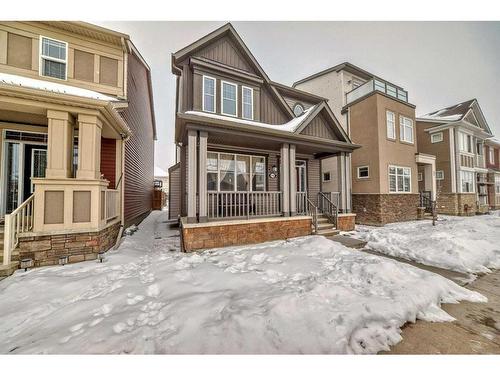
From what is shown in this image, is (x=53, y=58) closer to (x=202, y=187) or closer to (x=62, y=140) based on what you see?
(x=62, y=140)

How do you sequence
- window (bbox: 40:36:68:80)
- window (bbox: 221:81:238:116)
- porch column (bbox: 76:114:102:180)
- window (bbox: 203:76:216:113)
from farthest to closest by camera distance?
window (bbox: 221:81:238:116) < window (bbox: 203:76:216:113) < window (bbox: 40:36:68:80) < porch column (bbox: 76:114:102:180)

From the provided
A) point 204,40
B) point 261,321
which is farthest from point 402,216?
point 204,40

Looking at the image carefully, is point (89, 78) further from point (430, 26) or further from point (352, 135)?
point (352, 135)

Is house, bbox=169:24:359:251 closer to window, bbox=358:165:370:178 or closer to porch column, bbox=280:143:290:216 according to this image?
porch column, bbox=280:143:290:216

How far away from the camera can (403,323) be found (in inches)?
95.8

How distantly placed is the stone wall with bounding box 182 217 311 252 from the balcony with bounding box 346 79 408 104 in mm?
9790

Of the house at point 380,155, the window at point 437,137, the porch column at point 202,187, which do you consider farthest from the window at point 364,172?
the porch column at point 202,187

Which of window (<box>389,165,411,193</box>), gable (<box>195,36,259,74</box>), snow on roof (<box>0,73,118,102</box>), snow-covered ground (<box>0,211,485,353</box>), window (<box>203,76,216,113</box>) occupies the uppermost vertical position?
gable (<box>195,36,259,74</box>)

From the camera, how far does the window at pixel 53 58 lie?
21.0 ft

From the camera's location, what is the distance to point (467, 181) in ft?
52.2

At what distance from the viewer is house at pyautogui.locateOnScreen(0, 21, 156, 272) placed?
426 cm

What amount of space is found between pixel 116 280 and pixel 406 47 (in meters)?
10.7

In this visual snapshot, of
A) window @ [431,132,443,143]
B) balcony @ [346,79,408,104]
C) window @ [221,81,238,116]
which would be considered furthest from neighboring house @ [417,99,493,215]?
window @ [221,81,238,116]

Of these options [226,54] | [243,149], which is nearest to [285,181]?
[243,149]
